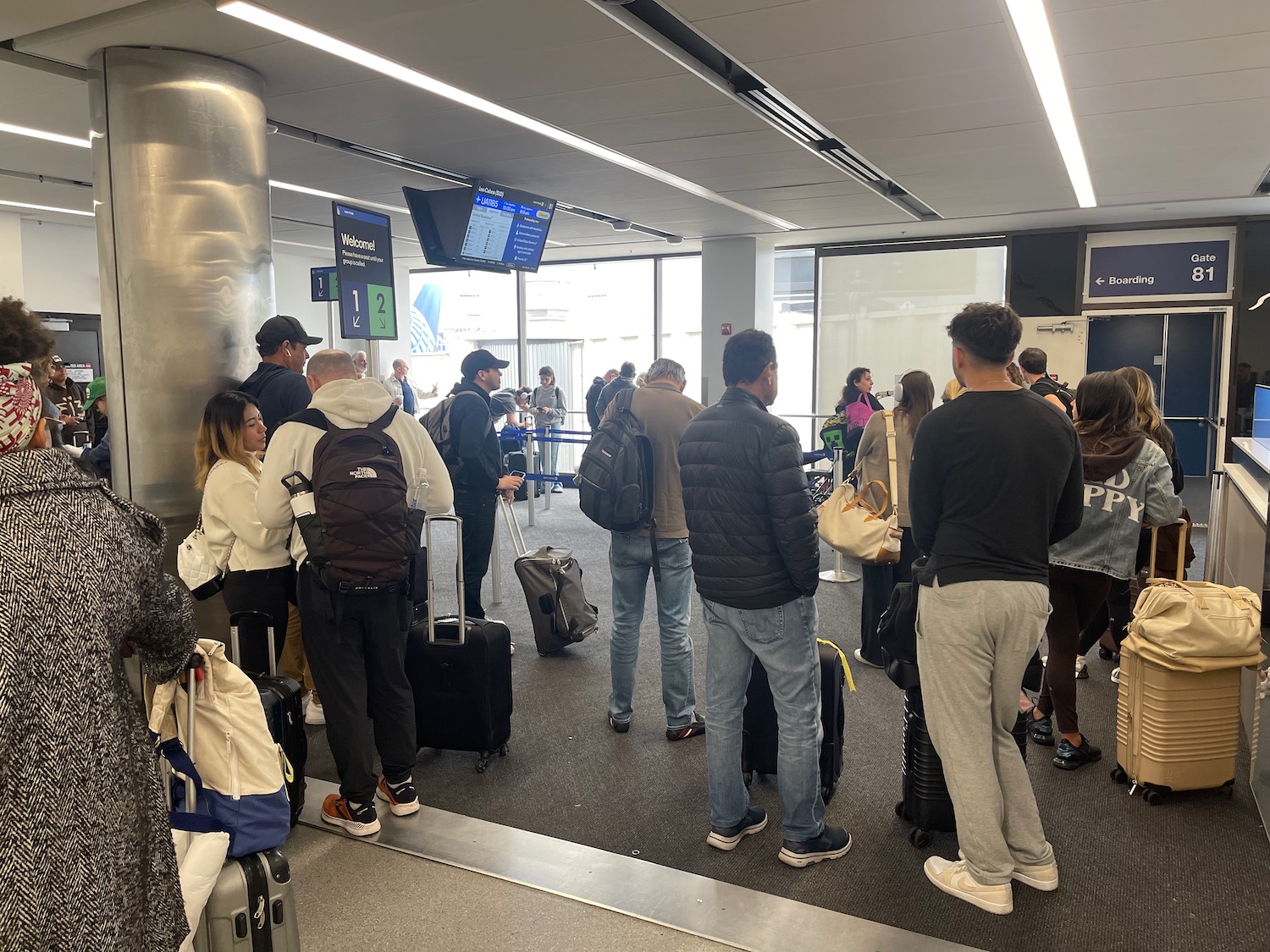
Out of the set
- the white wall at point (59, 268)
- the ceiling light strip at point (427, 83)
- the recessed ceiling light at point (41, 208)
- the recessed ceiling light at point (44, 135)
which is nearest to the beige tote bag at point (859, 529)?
the ceiling light strip at point (427, 83)

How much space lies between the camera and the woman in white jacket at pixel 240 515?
3322 millimetres

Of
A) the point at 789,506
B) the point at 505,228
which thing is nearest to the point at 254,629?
the point at 789,506

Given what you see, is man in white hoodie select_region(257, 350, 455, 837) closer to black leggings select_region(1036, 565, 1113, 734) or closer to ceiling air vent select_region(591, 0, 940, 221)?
ceiling air vent select_region(591, 0, 940, 221)

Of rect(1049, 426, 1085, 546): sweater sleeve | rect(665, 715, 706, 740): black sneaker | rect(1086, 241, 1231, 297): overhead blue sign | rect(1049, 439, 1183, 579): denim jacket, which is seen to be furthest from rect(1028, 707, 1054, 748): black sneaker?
rect(1086, 241, 1231, 297): overhead blue sign

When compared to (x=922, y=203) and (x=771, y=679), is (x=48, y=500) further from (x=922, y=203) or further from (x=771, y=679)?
(x=922, y=203)

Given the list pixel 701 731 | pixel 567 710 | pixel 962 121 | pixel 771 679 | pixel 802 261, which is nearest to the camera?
pixel 771 679

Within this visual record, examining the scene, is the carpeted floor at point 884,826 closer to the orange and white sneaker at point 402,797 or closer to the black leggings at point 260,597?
the orange and white sneaker at point 402,797

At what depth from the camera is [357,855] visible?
3031 mm

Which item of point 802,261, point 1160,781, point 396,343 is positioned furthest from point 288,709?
point 396,343

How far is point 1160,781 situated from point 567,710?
2.43 meters

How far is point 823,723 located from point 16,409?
2.71 meters

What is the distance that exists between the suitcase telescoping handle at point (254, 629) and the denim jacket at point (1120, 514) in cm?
290

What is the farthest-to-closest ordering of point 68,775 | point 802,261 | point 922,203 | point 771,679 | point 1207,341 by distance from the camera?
point 802,261 → point 1207,341 → point 922,203 → point 771,679 → point 68,775

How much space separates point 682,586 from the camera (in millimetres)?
3961
